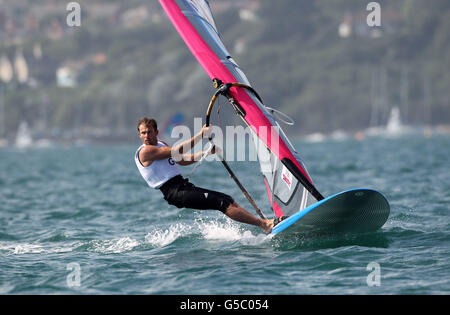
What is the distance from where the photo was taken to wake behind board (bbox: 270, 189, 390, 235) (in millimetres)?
7723

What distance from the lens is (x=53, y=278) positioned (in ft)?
23.7

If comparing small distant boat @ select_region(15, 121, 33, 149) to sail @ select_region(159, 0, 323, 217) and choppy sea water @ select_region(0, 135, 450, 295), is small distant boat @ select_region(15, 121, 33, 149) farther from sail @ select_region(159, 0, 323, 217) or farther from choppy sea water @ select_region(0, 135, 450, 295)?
sail @ select_region(159, 0, 323, 217)

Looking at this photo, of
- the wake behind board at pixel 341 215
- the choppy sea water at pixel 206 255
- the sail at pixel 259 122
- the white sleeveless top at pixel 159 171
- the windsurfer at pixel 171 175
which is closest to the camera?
the choppy sea water at pixel 206 255

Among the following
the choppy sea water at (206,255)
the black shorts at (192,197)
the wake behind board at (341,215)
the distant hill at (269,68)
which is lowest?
the choppy sea water at (206,255)

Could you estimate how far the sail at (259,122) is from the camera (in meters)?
8.54

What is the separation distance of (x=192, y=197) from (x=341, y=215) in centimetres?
164

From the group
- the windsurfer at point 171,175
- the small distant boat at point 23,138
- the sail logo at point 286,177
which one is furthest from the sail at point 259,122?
the small distant boat at point 23,138

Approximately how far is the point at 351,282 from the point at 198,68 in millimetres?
131822

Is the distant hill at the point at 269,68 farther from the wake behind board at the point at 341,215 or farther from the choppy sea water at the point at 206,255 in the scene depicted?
the wake behind board at the point at 341,215

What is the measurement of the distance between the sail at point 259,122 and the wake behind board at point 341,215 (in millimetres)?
463

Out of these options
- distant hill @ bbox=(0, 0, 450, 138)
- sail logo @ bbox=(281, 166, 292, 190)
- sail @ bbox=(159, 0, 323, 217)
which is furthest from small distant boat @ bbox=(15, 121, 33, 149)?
Result: sail logo @ bbox=(281, 166, 292, 190)

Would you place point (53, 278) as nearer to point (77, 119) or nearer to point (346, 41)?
point (77, 119)

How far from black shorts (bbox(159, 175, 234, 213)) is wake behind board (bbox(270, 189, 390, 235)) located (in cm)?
69

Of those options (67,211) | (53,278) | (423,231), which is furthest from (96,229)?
(423,231)
